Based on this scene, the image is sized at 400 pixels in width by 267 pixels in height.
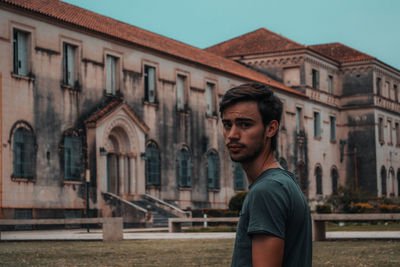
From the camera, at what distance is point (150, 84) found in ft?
129

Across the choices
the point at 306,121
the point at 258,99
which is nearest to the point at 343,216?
the point at 258,99

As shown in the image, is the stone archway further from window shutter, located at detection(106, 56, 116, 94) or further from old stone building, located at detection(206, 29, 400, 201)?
old stone building, located at detection(206, 29, 400, 201)

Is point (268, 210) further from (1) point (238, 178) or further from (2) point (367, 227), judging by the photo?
(1) point (238, 178)

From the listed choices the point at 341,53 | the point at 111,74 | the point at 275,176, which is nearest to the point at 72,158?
the point at 111,74

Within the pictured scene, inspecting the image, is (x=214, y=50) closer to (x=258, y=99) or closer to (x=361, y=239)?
(x=361, y=239)

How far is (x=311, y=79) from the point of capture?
59.1m

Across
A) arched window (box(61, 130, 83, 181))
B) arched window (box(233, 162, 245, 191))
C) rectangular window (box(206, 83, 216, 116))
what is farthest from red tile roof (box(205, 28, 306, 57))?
arched window (box(61, 130, 83, 181))

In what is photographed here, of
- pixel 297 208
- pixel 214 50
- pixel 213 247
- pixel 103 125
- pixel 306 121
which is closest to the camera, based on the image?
pixel 297 208

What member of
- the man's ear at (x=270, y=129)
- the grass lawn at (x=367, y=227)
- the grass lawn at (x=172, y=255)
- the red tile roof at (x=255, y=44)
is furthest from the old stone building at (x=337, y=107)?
the man's ear at (x=270, y=129)

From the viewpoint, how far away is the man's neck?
3133 millimetres

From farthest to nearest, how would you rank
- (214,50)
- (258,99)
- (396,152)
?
(396,152) < (214,50) < (258,99)

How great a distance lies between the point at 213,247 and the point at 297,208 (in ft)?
45.2

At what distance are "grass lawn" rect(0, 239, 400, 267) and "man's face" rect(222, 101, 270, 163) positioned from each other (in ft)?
30.1

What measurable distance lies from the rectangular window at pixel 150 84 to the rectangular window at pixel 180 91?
2.43 m
